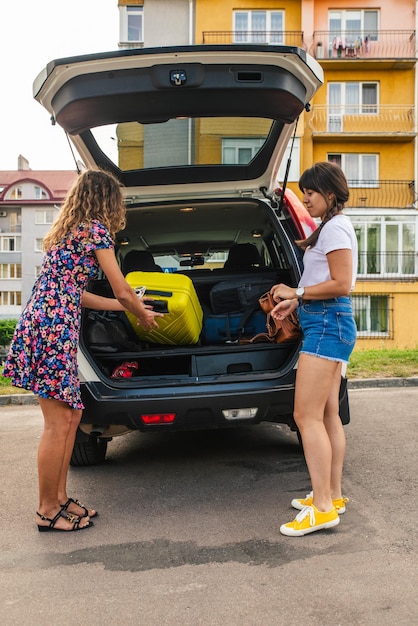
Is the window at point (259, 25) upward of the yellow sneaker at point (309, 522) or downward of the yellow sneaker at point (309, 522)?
upward

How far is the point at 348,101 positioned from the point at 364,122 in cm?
118

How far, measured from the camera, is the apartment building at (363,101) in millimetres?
26406

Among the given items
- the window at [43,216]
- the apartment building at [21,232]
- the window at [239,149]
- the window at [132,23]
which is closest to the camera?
the window at [239,149]

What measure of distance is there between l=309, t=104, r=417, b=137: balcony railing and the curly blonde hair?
24.6 metres

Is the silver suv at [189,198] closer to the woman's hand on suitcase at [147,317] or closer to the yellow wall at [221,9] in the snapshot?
the woman's hand on suitcase at [147,317]

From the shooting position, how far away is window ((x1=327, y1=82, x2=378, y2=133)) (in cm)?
2750

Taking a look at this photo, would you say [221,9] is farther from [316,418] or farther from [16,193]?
[16,193]

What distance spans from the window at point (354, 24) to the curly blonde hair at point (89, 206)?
85.2 feet

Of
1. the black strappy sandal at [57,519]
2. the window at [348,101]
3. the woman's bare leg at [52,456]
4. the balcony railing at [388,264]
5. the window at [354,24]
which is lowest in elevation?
the black strappy sandal at [57,519]

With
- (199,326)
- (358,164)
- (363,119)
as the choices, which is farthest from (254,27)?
(199,326)

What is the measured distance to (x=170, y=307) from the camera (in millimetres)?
4230

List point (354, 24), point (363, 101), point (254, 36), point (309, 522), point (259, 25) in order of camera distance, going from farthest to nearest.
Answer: point (363, 101) → point (354, 24) → point (259, 25) → point (254, 36) → point (309, 522)

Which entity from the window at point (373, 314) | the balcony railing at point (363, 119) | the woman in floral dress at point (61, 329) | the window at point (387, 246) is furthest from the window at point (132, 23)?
the woman in floral dress at point (61, 329)

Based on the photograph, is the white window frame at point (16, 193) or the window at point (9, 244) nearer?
the window at point (9, 244)
